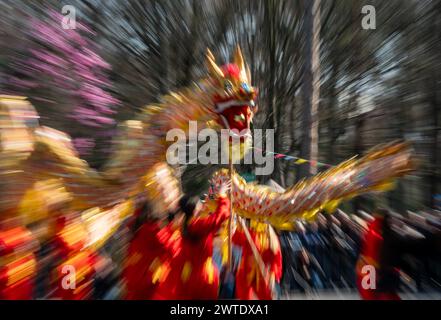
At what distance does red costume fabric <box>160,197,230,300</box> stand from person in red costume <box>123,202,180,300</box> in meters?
0.05

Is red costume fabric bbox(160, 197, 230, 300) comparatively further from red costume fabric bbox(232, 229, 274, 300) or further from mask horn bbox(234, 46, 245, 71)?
mask horn bbox(234, 46, 245, 71)

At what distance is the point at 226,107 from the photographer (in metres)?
1.67

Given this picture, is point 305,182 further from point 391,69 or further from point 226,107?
point 391,69

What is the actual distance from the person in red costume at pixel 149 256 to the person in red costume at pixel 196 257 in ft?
0.16

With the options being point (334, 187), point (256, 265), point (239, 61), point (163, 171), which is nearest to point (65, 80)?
point (163, 171)

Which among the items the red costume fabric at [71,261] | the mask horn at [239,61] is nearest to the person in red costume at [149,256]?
the red costume fabric at [71,261]

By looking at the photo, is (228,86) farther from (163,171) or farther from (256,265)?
(256,265)

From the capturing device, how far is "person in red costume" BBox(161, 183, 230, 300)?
6.03 feet

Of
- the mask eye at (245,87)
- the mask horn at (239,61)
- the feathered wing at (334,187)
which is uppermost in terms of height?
the mask horn at (239,61)

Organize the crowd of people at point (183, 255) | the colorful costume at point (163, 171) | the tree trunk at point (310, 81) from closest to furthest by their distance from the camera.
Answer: the colorful costume at point (163, 171) → the crowd of people at point (183, 255) → the tree trunk at point (310, 81)

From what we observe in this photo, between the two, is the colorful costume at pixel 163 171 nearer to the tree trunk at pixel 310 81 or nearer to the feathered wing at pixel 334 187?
the feathered wing at pixel 334 187

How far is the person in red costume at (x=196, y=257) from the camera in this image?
184cm

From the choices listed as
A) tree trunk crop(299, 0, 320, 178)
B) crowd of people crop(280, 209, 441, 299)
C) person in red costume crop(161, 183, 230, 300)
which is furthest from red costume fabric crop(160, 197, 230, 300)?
tree trunk crop(299, 0, 320, 178)

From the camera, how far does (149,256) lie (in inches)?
73.8
